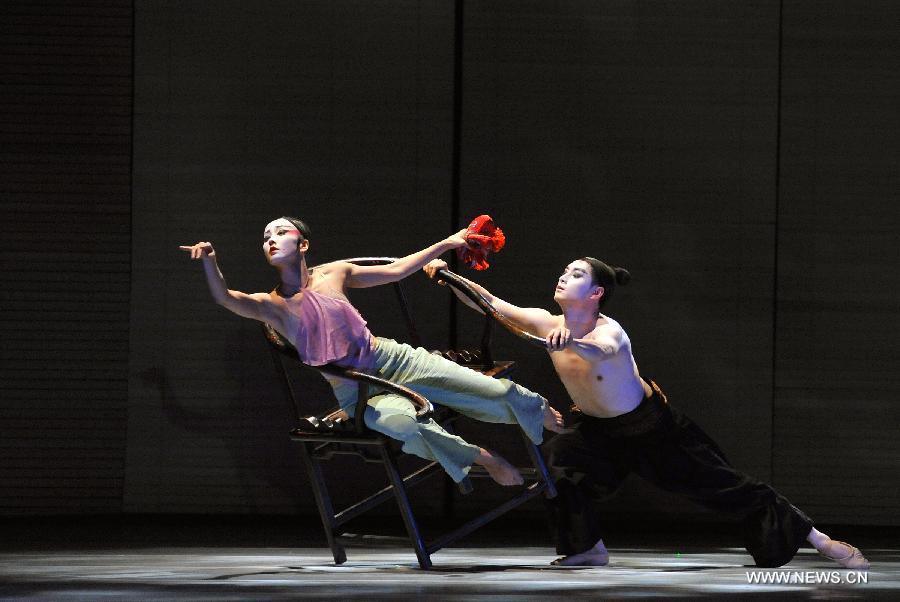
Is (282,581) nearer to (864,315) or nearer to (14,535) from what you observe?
(14,535)

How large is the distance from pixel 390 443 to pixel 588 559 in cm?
81

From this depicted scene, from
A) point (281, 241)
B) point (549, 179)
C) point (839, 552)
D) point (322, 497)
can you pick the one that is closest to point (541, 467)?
point (322, 497)

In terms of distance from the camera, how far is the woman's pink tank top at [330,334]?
13.1 feet

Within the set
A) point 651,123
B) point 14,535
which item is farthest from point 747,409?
point 14,535

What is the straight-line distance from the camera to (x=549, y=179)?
18.3ft

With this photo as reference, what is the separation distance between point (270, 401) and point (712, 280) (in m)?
2.05

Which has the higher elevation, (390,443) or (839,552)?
(390,443)

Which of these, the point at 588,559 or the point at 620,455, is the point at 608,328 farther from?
the point at 588,559

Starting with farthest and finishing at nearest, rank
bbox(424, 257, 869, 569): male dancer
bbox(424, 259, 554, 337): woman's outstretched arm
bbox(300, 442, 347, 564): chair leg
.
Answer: bbox(424, 259, 554, 337): woman's outstretched arm, bbox(300, 442, 347, 564): chair leg, bbox(424, 257, 869, 569): male dancer

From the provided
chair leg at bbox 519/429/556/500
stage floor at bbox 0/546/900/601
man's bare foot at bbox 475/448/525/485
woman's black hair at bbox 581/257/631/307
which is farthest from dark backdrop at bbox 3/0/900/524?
man's bare foot at bbox 475/448/525/485

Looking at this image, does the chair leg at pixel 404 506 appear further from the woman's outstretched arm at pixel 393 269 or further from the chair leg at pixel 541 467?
the woman's outstretched arm at pixel 393 269

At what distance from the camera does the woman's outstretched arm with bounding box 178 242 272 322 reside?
12.5ft

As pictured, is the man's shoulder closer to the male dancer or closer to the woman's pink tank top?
the male dancer

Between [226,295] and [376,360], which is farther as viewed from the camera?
[376,360]
